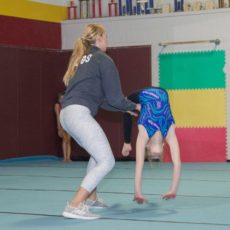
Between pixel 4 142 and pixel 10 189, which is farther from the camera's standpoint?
pixel 4 142

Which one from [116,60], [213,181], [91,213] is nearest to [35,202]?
[91,213]

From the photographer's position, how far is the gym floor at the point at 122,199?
5.06 m

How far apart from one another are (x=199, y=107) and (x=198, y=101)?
12cm

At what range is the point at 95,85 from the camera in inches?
206

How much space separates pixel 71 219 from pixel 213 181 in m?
3.33

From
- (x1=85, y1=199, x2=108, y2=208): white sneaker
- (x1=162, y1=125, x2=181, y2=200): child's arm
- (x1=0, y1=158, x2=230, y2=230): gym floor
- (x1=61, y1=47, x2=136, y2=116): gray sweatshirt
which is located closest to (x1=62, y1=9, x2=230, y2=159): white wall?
(x1=0, y1=158, x2=230, y2=230): gym floor

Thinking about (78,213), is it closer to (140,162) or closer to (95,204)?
(95,204)

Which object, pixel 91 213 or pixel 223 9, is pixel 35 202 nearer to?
pixel 91 213

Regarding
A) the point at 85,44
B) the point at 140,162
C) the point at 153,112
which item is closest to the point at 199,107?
the point at 153,112

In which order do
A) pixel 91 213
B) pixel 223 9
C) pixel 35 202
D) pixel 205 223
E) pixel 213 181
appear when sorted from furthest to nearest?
pixel 223 9 → pixel 213 181 → pixel 35 202 → pixel 91 213 → pixel 205 223

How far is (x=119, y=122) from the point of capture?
40.9 ft

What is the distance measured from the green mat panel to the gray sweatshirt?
6.72 m

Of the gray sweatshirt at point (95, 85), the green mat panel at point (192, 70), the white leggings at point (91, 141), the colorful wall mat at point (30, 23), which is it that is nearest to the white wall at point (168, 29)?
the green mat panel at point (192, 70)

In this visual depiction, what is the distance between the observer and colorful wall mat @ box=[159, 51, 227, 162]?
1168 centimetres
